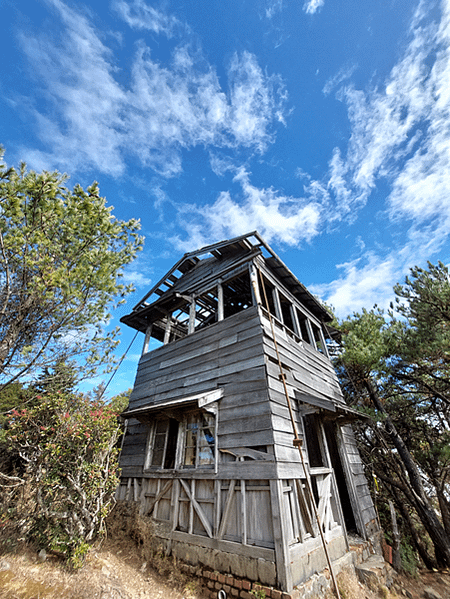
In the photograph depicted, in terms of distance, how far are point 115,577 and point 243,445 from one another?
12.2ft

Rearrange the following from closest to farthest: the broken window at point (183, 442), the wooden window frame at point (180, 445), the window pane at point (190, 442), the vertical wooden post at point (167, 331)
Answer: the wooden window frame at point (180, 445) < the broken window at point (183, 442) < the window pane at point (190, 442) < the vertical wooden post at point (167, 331)

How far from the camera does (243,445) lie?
590 cm

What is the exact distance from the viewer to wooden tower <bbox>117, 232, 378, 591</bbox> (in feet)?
17.2

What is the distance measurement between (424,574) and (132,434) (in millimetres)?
11276

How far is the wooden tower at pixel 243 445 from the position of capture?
5246 millimetres

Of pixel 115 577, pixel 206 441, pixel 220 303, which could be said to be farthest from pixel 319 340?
pixel 115 577

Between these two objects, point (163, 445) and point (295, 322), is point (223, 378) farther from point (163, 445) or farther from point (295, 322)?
point (295, 322)

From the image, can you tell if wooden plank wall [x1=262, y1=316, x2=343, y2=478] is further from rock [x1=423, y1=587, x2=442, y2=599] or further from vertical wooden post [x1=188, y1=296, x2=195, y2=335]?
rock [x1=423, y1=587, x2=442, y2=599]

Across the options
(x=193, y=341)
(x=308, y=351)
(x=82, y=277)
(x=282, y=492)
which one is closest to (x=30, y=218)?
(x=82, y=277)

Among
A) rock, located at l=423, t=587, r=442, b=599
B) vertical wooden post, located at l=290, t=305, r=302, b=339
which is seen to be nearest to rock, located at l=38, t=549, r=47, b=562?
vertical wooden post, located at l=290, t=305, r=302, b=339

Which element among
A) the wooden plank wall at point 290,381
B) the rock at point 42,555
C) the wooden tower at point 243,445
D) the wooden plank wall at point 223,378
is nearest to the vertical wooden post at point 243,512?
the wooden tower at point 243,445

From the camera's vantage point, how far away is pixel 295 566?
189 inches

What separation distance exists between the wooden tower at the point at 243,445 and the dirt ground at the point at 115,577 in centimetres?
47

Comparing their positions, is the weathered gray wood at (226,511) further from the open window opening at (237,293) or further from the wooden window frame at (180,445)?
the open window opening at (237,293)
